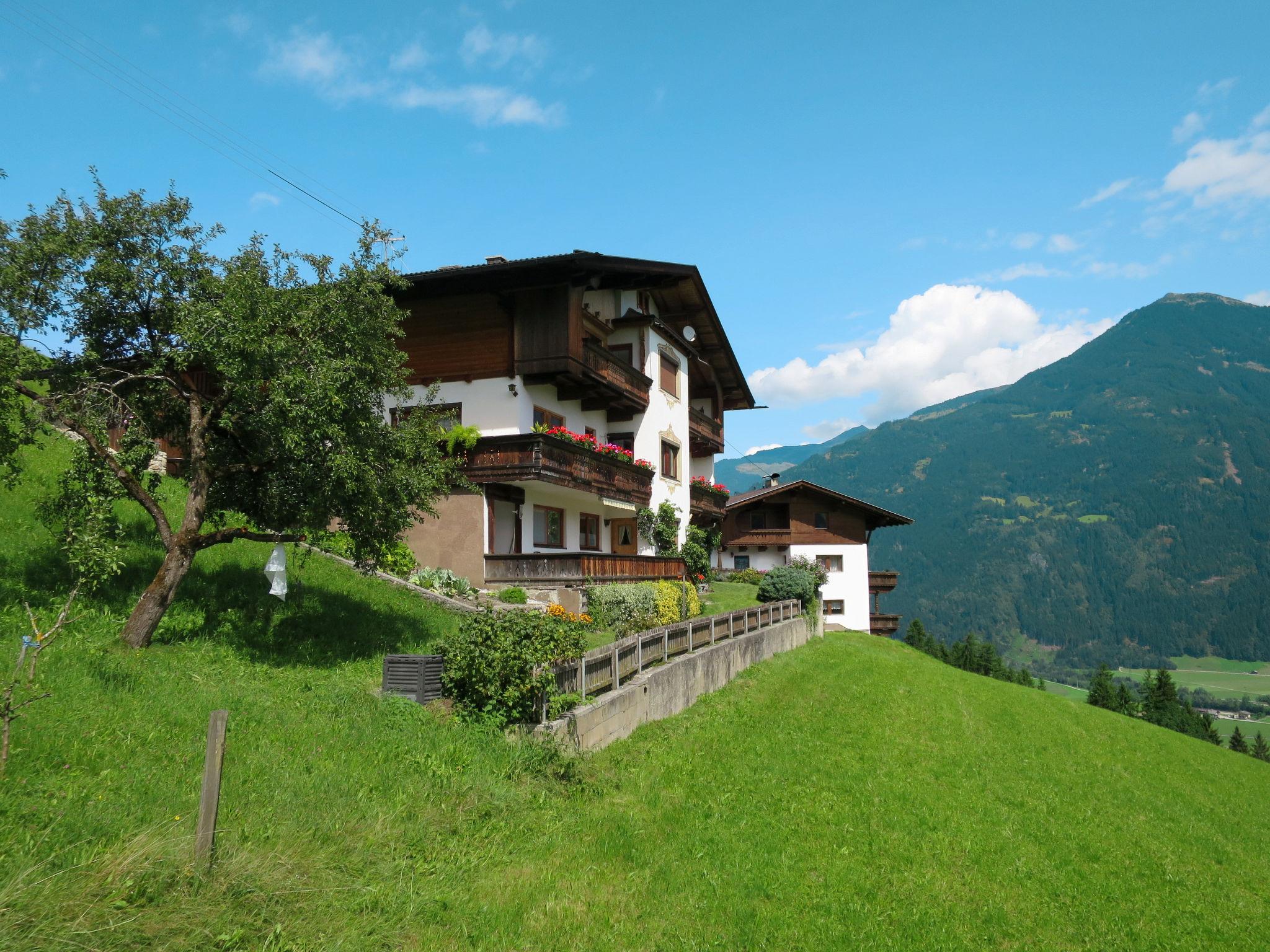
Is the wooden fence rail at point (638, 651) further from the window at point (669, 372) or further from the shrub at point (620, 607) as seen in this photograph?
the window at point (669, 372)

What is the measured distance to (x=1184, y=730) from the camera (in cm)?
5562

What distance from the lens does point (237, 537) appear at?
12633 millimetres

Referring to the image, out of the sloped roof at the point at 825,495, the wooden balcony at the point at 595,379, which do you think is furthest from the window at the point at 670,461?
the sloped roof at the point at 825,495

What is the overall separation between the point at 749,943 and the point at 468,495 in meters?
16.8

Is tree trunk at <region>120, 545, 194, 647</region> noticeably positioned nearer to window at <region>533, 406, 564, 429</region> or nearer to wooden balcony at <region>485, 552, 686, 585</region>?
wooden balcony at <region>485, 552, 686, 585</region>

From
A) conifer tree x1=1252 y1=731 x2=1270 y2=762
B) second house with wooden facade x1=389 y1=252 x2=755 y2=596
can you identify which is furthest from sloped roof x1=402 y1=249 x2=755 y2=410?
conifer tree x1=1252 y1=731 x2=1270 y2=762

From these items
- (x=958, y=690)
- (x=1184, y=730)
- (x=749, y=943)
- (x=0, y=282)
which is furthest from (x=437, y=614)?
(x=1184, y=730)

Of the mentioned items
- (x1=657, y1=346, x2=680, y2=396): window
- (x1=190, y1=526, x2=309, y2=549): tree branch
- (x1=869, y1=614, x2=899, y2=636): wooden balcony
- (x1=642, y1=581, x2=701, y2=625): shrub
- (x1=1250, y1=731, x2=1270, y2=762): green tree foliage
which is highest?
(x1=657, y1=346, x2=680, y2=396): window

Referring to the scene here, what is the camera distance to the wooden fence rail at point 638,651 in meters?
11.6

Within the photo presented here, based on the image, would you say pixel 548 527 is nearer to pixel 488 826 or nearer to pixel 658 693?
pixel 658 693

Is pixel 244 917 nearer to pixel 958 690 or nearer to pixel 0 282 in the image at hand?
pixel 0 282

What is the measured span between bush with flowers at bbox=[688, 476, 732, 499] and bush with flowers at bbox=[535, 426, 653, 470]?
25.3ft

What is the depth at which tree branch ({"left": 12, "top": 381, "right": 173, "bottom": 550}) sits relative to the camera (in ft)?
36.9

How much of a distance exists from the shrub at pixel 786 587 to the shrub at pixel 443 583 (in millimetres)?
15648
